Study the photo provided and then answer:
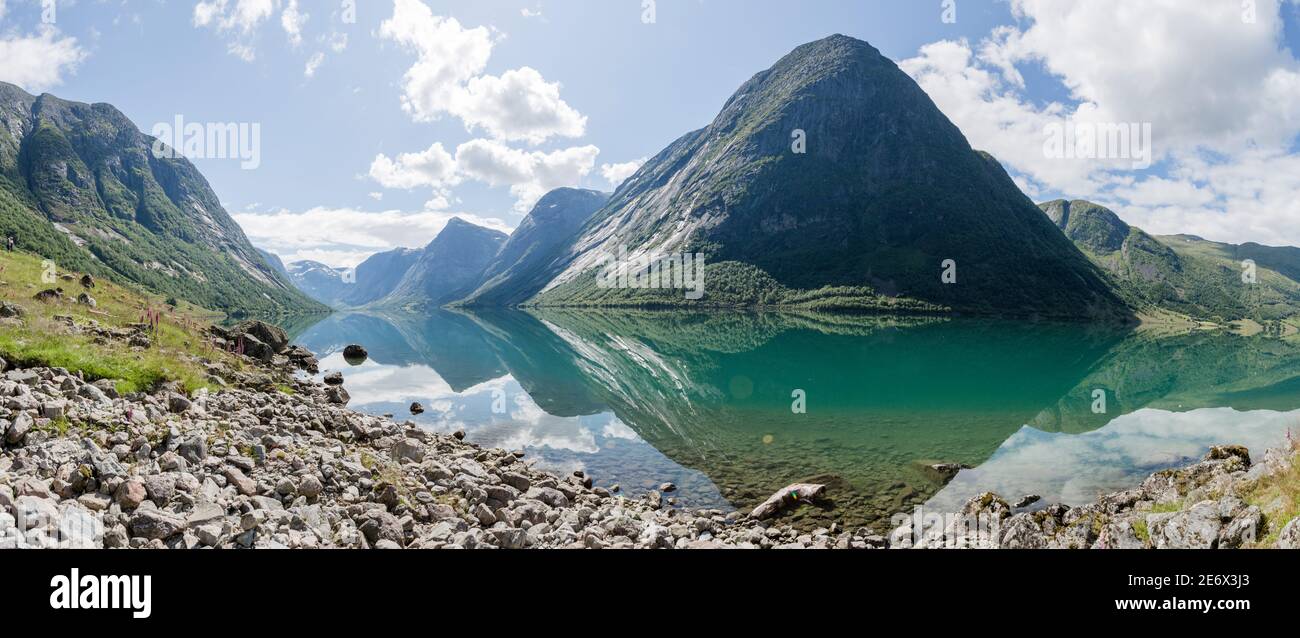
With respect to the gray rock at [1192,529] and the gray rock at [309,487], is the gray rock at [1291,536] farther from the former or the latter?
the gray rock at [309,487]

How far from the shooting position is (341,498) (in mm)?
13539

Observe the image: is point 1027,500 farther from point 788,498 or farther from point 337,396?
point 337,396

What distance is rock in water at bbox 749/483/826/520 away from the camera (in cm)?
1905

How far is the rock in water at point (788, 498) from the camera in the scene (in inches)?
750

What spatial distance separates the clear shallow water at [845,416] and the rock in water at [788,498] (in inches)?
28.3

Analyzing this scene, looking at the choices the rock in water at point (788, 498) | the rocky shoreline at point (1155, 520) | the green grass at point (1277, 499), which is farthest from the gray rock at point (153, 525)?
the green grass at point (1277, 499)

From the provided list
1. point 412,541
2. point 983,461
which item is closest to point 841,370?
point 983,461

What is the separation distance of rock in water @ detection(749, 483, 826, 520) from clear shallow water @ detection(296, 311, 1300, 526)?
2.36 feet

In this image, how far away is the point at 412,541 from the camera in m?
12.3

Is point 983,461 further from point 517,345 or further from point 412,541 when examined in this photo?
point 517,345

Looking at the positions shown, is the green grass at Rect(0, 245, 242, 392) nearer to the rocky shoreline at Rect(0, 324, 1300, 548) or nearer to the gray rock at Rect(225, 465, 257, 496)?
the rocky shoreline at Rect(0, 324, 1300, 548)

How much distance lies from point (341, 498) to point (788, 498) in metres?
14.2

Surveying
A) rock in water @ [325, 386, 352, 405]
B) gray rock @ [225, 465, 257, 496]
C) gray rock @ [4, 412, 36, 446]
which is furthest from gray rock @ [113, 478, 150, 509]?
rock in water @ [325, 386, 352, 405]
